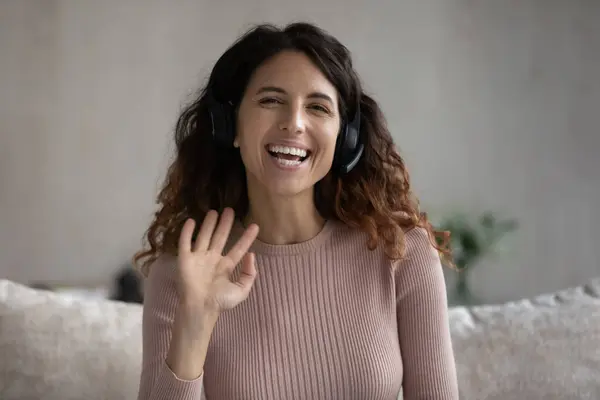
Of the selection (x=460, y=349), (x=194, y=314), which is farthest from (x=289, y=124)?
(x=460, y=349)

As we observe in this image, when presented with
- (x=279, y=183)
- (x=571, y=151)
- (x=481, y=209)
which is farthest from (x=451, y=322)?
(x=571, y=151)

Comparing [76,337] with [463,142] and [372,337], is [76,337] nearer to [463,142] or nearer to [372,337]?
[372,337]

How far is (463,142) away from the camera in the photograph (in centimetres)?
244

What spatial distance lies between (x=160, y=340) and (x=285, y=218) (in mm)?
314

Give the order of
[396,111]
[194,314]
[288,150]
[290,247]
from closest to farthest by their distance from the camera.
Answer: [194,314] → [288,150] → [290,247] → [396,111]

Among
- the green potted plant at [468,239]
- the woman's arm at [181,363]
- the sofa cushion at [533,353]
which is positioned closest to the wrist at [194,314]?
the woman's arm at [181,363]

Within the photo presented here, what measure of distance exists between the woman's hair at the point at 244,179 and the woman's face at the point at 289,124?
0.06 m

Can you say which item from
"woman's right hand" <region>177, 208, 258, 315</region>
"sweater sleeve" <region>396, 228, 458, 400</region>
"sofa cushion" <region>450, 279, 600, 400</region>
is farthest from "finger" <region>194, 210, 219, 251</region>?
"sofa cushion" <region>450, 279, 600, 400</region>

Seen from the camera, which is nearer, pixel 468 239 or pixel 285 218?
pixel 285 218

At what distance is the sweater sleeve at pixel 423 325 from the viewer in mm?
1168

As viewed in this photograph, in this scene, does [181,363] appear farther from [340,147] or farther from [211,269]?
[340,147]

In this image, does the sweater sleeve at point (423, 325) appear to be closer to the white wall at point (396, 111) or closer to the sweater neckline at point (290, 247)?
the sweater neckline at point (290, 247)

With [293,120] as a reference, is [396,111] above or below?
below

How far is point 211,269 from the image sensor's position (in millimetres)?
1036
